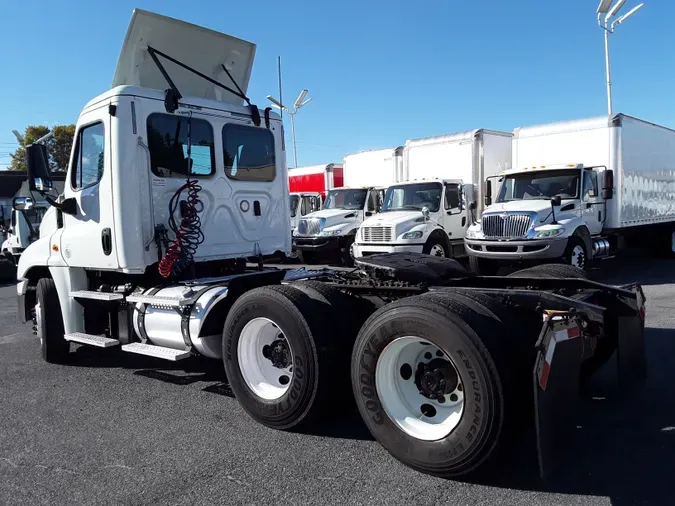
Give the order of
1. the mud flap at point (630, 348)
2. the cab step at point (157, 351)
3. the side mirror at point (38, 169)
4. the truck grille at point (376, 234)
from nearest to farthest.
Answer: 1. the mud flap at point (630, 348)
2. the cab step at point (157, 351)
3. the side mirror at point (38, 169)
4. the truck grille at point (376, 234)

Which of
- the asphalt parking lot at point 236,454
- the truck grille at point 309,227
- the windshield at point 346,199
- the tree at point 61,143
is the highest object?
the tree at point 61,143

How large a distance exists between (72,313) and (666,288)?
10.1 metres

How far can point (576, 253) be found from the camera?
38.6 ft

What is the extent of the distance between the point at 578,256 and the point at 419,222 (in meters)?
3.57

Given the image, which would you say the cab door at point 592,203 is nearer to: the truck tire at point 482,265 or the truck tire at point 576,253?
the truck tire at point 576,253

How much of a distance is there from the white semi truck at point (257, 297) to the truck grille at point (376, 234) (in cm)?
670

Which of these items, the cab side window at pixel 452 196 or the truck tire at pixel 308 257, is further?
the truck tire at pixel 308 257

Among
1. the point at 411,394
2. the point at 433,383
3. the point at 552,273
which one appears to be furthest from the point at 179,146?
the point at 552,273

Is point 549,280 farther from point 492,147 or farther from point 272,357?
point 492,147

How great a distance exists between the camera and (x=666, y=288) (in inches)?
424

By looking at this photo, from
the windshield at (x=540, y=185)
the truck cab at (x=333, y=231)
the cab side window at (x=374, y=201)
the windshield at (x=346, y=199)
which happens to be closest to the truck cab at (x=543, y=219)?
the windshield at (x=540, y=185)

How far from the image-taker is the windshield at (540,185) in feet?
40.5

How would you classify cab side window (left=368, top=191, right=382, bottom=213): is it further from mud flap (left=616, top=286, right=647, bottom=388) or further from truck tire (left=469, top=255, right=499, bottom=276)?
mud flap (left=616, top=286, right=647, bottom=388)

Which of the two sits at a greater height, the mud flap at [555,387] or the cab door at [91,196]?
the cab door at [91,196]
